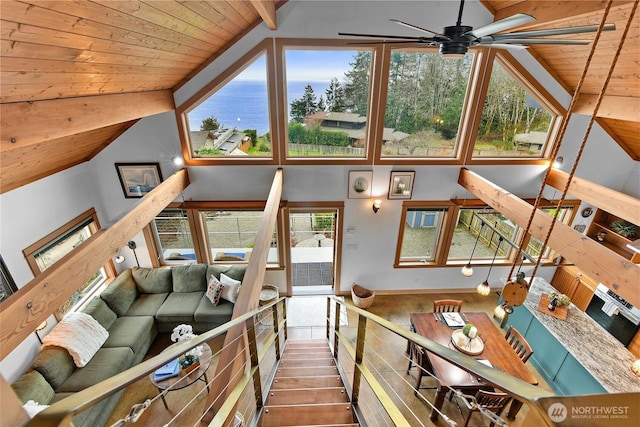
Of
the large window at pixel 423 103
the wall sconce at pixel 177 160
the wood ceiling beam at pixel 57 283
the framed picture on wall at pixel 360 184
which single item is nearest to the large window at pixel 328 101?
the framed picture on wall at pixel 360 184

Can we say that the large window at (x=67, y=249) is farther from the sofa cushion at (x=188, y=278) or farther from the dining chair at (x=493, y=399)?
the dining chair at (x=493, y=399)

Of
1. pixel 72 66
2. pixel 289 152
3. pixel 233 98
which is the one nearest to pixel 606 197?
pixel 289 152

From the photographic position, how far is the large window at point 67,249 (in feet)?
13.9

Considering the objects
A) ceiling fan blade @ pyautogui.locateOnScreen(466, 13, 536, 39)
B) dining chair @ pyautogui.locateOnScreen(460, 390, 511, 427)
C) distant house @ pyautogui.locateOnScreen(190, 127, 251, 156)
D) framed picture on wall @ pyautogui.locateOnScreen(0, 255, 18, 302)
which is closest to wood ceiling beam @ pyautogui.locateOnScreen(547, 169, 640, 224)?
dining chair @ pyautogui.locateOnScreen(460, 390, 511, 427)

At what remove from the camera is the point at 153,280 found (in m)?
5.48

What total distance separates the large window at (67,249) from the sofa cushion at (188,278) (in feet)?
4.01

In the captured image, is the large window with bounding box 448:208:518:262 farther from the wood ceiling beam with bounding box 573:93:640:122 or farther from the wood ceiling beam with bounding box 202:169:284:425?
the wood ceiling beam with bounding box 202:169:284:425

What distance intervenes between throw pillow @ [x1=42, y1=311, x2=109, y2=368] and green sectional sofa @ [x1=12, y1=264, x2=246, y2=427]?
0.08 metres

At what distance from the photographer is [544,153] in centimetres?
535

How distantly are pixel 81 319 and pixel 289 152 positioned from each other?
13.3 ft

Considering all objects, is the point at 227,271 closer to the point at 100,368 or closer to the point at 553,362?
the point at 100,368

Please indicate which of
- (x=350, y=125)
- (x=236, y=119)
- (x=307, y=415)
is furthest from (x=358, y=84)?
(x=307, y=415)

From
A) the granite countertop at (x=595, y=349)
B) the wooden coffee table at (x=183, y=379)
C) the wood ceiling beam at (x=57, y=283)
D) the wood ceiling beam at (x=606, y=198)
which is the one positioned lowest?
the wooden coffee table at (x=183, y=379)

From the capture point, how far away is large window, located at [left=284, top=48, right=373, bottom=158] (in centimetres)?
464
